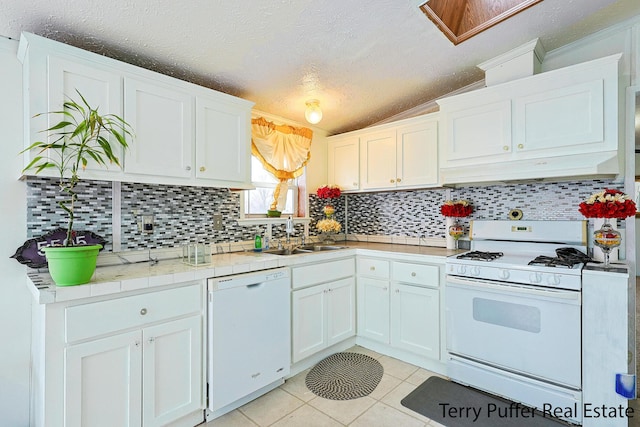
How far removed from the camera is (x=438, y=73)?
266 cm

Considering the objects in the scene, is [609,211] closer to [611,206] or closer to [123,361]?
[611,206]

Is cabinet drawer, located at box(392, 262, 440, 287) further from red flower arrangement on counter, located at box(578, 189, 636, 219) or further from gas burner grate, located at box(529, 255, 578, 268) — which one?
red flower arrangement on counter, located at box(578, 189, 636, 219)

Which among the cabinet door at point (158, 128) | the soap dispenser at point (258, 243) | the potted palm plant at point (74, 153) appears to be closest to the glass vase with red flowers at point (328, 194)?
the soap dispenser at point (258, 243)

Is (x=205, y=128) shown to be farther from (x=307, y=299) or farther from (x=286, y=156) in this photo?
(x=307, y=299)

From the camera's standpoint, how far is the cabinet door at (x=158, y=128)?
1.86m

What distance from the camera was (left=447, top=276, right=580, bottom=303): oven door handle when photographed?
1.86m

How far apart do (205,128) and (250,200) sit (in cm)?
94

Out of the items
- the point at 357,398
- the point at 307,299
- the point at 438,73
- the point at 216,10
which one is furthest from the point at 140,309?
the point at 438,73

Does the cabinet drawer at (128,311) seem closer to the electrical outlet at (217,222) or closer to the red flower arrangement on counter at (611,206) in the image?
the electrical outlet at (217,222)

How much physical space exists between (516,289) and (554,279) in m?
0.22

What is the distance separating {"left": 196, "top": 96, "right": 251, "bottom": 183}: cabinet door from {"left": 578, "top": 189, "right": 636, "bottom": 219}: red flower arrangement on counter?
2.41 m

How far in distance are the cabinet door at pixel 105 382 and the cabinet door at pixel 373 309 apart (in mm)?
1874

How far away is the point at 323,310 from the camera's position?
262cm

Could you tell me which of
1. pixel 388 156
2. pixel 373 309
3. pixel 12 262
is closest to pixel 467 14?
pixel 388 156
